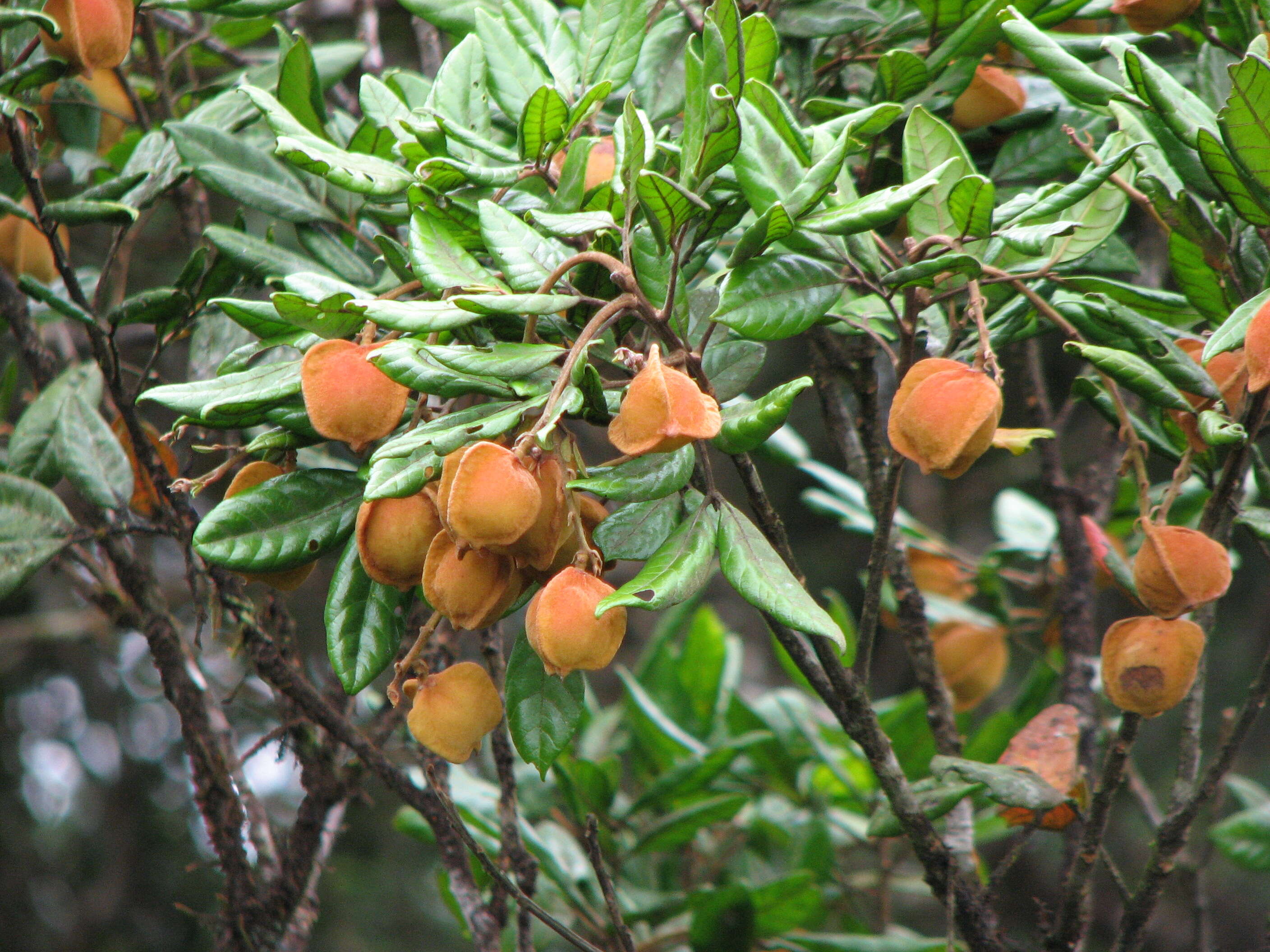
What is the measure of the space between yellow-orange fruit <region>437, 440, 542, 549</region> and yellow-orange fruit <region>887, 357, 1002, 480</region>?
0.25 metres

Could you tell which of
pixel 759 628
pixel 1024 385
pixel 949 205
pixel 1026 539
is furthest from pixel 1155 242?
pixel 759 628

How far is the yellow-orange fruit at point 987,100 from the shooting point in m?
0.98

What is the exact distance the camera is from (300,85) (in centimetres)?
88

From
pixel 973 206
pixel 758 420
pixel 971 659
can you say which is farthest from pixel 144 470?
pixel 971 659

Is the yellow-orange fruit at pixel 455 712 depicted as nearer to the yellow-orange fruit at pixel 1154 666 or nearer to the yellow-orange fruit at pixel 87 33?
the yellow-orange fruit at pixel 1154 666

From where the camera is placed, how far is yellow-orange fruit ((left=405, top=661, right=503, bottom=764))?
0.70m

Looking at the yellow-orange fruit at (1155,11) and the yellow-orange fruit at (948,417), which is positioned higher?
the yellow-orange fruit at (1155,11)

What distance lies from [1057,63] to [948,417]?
0.99 feet

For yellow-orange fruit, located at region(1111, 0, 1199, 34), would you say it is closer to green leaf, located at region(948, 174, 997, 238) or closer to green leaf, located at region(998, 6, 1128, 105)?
green leaf, located at region(998, 6, 1128, 105)

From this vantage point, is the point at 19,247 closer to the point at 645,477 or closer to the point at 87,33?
the point at 87,33

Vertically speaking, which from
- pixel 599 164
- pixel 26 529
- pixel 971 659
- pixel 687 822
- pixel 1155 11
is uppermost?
pixel 1155 11

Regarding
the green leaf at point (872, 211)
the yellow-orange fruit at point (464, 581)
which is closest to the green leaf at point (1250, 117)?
the green leaf at point (872, 211)

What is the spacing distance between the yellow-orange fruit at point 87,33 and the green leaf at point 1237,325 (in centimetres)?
90

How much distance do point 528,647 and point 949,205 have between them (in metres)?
0.41
